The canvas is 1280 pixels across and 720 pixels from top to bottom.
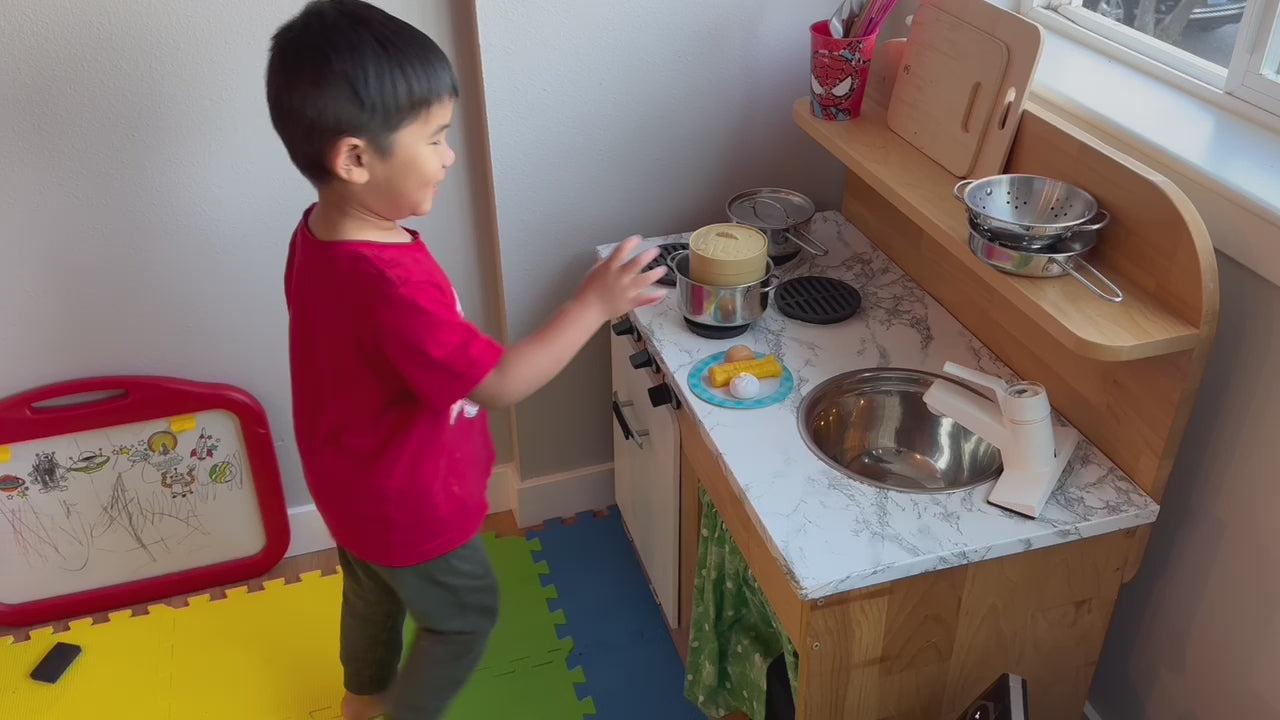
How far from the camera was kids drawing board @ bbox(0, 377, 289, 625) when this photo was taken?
174 centimetres

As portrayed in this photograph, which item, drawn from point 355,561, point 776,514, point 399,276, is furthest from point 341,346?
point 776,514

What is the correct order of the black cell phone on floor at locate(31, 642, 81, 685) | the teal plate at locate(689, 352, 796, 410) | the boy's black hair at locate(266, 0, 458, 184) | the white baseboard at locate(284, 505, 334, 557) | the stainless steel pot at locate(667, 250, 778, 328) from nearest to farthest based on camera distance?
1. the boy's black hair at locate(266, 0, 458, 184)
2. the teal plate at locate(689, 352, 796, 410)
3. the stainless steel pot at locate(667, 250, 778, 328)
4. the black cell phone on floor at locate(31, 642, 81, 685)
5. the white baseboard at locate(284, 505, 334, 557)

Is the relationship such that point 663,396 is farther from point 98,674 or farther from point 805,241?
point 98,674

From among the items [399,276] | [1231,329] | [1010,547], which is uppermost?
[399,276]

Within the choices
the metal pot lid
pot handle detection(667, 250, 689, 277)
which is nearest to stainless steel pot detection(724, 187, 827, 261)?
the metal pot lid

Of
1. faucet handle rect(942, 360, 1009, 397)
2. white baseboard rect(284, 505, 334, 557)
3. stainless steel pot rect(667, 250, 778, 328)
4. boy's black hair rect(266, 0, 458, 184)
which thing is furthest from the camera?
white baseboard rect(284, 505, 334, 557)

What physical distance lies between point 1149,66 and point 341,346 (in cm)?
114

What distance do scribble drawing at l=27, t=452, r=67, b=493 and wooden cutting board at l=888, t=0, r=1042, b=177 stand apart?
1467 mm

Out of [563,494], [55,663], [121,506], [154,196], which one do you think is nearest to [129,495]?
[121,506]

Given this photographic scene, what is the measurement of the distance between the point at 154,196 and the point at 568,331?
2.79 ft

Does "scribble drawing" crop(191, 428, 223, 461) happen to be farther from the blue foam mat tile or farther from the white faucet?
the white faucet

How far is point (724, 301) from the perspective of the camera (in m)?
1.46

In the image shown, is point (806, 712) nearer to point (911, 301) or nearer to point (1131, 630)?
point (1131, 630)

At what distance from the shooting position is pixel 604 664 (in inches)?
68.8
